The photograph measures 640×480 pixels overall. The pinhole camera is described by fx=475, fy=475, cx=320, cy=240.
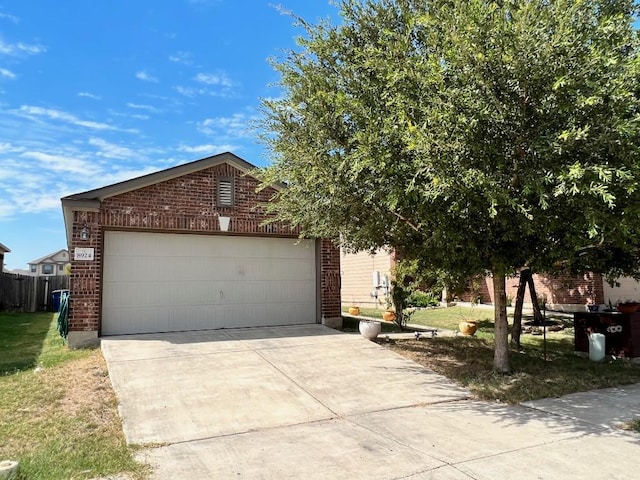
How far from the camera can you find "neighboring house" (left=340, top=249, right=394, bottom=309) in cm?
2225

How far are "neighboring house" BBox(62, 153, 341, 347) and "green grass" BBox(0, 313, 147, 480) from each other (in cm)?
146

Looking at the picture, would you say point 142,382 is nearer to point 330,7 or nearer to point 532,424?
point 532,424

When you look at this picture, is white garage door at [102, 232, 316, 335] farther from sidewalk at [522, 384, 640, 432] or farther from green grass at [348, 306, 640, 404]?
sidewalk at [522, 384, 640, 432]

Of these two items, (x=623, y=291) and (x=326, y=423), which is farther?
(x=623, y=291)

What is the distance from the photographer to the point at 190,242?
35.9 feet

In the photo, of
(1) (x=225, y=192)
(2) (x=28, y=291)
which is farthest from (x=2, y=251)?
(1) (x=225, y=192)

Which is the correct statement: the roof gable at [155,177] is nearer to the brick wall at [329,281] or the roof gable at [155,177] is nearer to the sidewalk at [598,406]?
the brick wall at [329,281]

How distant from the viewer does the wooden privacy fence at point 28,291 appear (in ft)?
67.2

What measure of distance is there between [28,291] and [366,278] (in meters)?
15.6

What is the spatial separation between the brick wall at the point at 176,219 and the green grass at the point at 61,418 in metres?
1.35

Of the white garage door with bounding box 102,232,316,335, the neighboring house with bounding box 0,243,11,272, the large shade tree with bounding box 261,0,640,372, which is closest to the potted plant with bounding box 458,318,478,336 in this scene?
the white garage door with bounding box 102,232,316,335

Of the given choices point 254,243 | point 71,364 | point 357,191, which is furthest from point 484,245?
point 71,364

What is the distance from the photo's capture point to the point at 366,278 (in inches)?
958

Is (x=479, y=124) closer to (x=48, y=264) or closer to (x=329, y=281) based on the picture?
(x=329, y=281)
